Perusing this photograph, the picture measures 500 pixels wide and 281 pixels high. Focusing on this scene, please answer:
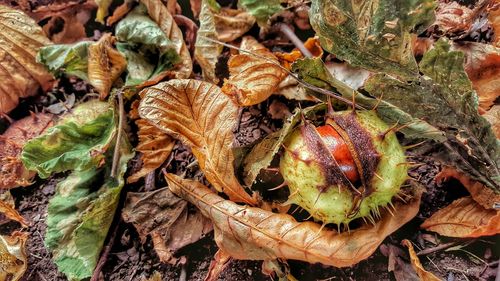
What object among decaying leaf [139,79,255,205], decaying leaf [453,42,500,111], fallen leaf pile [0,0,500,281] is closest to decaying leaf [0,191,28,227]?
fallen leaf pile [0,0,500,281]

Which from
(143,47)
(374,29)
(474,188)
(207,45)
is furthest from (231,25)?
(474,188)

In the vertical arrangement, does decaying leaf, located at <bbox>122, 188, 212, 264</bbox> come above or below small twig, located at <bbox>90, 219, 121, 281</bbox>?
above

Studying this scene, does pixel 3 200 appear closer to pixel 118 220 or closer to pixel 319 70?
pixel 118 220

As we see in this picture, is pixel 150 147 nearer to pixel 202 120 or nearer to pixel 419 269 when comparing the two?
pixel 202 120

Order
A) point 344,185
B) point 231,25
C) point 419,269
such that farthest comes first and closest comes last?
point 231,25 → point 419,269 → point 344,185

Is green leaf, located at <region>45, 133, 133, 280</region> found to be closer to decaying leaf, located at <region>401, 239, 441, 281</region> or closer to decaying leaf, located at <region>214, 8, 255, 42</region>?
decaying leaf, located at <region>214, 8, 255, 42</region>

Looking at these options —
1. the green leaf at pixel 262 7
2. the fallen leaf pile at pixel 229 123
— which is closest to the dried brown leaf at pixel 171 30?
the fallen leaf pile at pixel 229 123
